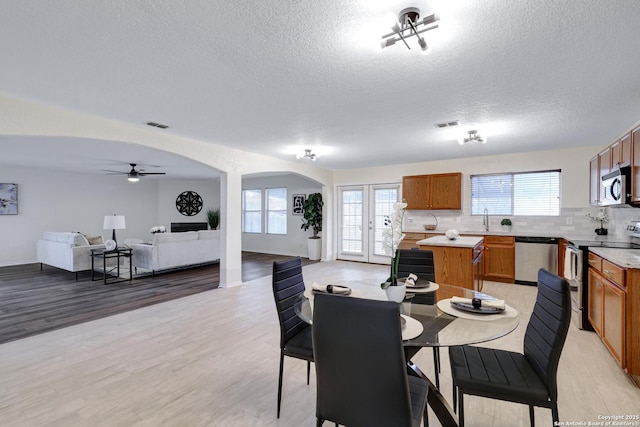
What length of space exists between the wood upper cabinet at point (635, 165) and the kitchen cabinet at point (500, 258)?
2409 millimetres

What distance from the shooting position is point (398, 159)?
6.44 metres

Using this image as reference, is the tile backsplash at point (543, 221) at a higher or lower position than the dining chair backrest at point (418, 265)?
higher

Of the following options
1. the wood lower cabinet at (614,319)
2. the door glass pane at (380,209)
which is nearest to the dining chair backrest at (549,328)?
the wood lower cabinet at (614,319)

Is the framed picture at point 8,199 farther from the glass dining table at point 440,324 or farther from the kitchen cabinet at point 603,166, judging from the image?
the kitchen cabinet at point 603,166

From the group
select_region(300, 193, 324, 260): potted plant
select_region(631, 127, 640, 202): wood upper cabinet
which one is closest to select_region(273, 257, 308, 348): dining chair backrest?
select_region(631, 127, 640, 202): wood upper cabinet

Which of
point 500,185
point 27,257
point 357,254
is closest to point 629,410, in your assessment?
point 500,185

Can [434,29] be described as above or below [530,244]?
above

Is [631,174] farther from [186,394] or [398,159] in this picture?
[186,394]

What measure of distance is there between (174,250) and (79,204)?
4431 millimetres

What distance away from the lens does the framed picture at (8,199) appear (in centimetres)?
732

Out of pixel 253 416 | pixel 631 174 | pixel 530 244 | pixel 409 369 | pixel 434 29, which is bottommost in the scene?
pixel 253 416

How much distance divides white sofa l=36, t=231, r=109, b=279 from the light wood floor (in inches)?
120

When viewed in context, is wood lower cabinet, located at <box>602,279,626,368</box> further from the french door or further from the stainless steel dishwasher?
the french door

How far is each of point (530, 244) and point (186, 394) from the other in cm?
556
